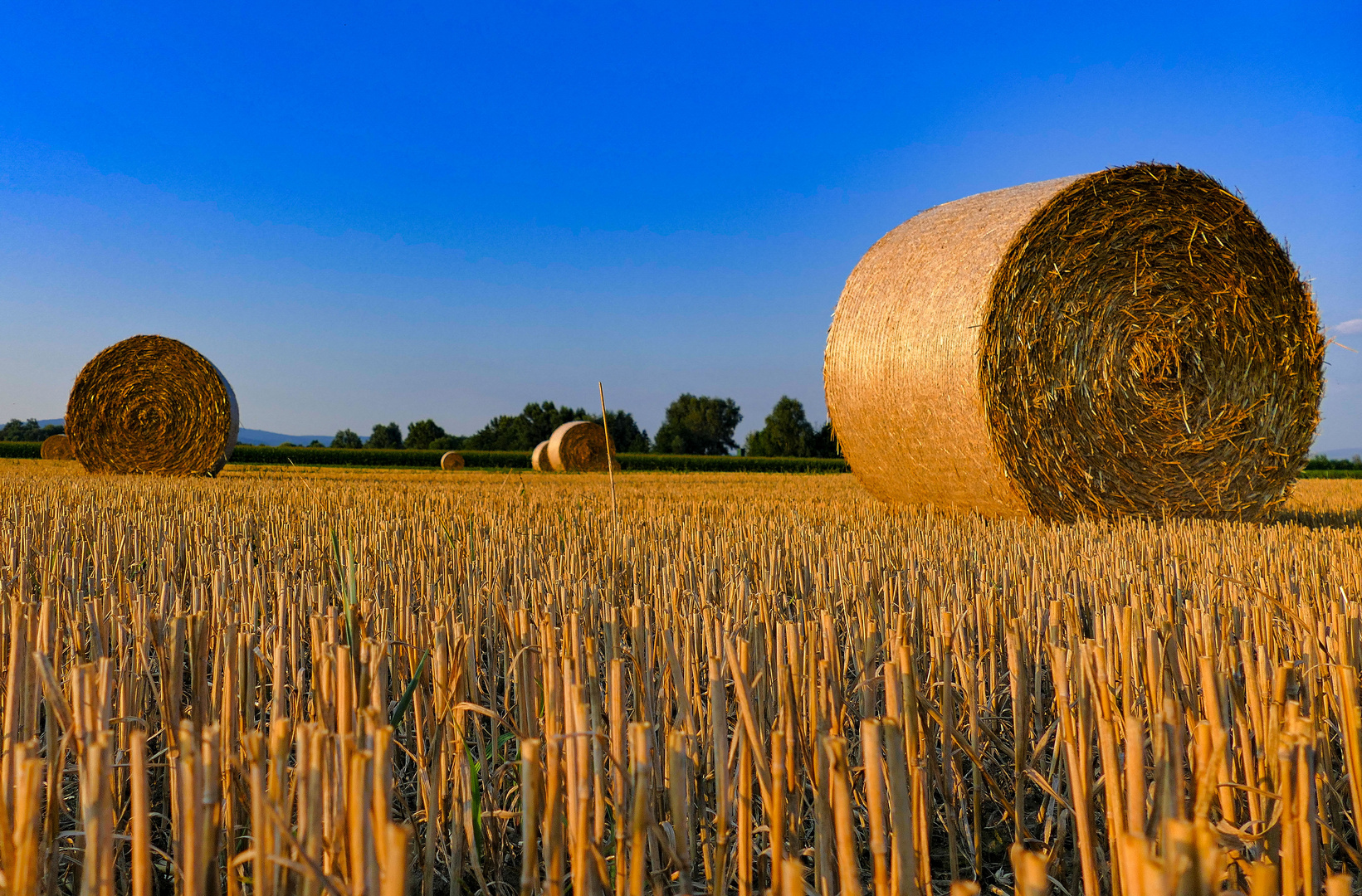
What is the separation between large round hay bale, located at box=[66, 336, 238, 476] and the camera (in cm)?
1149

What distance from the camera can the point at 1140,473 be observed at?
19.1 feet

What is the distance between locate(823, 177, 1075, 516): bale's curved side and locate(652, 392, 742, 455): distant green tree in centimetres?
5293

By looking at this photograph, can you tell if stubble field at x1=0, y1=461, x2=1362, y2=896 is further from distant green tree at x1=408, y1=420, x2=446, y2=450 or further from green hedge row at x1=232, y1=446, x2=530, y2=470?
distant green tree at x1=408, y1=420, x2=446, y2=450

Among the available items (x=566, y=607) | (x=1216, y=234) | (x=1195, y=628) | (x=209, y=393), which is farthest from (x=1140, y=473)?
(x=209, y=393)

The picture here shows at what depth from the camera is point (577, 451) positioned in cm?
2020

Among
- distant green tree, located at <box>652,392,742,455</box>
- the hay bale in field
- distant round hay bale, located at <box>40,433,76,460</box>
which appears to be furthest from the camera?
distant green tree, located at <box>652,392,742,455</box>

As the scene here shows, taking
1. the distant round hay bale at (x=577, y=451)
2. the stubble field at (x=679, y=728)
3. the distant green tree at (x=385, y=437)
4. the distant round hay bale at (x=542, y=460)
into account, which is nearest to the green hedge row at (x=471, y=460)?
the distant round hay bale at (x=542, y=460)

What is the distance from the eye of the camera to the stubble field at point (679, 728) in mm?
923

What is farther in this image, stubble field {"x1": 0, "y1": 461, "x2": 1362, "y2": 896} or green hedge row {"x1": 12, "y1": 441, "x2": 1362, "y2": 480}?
green hedge row {"x1": 12, "y1": 441, "x2": 1362, "y2": 480}

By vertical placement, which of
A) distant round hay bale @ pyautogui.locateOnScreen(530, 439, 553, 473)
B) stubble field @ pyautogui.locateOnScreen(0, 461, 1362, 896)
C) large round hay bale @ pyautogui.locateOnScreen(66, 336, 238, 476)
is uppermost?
large round hay bale @ pyautogui.locateOnScreen(66, 336, 238, 476)

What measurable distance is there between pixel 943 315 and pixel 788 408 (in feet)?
175

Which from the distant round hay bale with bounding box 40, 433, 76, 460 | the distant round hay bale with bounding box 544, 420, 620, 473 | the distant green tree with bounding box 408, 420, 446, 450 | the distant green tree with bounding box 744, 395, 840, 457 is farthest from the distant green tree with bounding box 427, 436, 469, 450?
the distant round hay bale with bounding box 544, 420, 620, 473

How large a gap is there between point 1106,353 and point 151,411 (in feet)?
38.7

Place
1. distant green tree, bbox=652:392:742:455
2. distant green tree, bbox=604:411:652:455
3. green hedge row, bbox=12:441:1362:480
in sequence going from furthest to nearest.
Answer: distant green tree, bbox=652:392:742:455
distant green tree, bbox=604:411:652:455
green hedge row, bbox=12:441:1362:480
